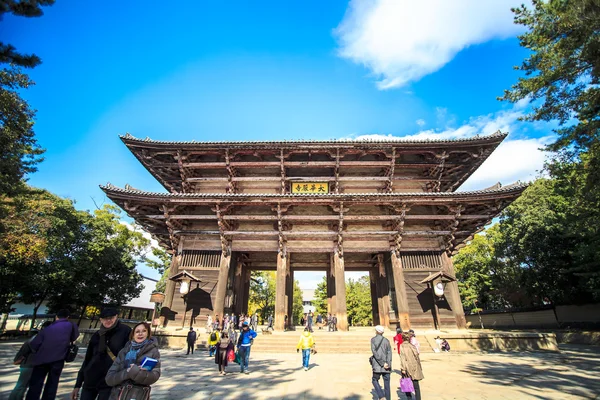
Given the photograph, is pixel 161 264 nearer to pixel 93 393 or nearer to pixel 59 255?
pixel 59 255

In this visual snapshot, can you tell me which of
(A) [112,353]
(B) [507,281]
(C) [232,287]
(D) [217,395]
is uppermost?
(B) [507,281]

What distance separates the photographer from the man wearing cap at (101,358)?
3.33 meters

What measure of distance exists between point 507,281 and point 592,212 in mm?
17639

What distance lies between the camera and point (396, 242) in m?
14.9

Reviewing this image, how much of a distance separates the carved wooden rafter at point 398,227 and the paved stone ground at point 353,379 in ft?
19.4

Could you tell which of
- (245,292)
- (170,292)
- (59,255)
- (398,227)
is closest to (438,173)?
(398,227)

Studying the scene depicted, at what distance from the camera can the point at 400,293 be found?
552 inches

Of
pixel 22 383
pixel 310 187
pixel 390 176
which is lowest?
pixel 22 383

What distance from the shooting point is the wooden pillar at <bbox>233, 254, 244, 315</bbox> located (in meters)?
15.9

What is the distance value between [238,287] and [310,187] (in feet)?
25.1

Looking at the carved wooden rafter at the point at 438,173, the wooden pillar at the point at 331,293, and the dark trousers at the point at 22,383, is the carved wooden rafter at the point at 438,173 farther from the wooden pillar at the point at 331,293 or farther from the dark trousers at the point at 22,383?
the dark trousers at the point at 22,383

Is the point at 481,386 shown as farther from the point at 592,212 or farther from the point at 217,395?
the point at 592,212

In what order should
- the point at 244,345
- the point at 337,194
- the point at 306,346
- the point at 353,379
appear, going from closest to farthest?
the point at 353,379 < the point at 244,345 < the point at 306,346 < the point at 337,194

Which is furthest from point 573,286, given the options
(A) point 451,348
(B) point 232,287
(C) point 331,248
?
(B) point 232,287
